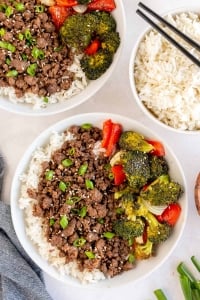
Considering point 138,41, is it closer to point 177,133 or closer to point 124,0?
point 124,0

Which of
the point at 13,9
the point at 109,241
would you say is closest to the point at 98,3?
the point at 13,9

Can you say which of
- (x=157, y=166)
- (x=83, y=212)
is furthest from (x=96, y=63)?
(x=83, y=212)

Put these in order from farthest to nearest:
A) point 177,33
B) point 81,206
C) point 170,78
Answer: point 81,206 < point 170,78 < point 177,33

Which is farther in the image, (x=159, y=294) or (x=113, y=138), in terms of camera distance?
(x=159, y=294)

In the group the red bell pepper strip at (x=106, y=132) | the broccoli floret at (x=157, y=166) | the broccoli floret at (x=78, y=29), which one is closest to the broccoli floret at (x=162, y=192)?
the broccoli floret at (x=157, y=166)

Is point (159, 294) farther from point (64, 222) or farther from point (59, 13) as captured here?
point (59, 13)
